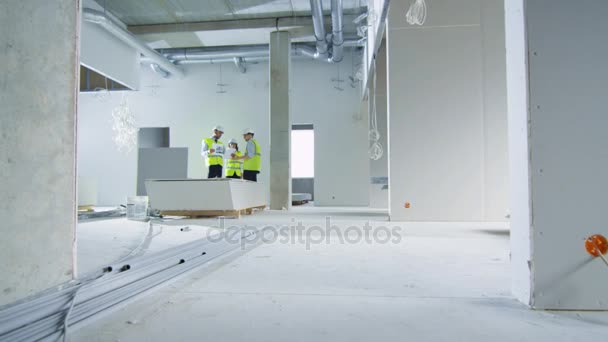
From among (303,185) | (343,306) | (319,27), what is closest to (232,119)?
(303,185)

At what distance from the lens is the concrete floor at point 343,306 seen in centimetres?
123

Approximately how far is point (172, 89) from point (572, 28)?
11.7 metres

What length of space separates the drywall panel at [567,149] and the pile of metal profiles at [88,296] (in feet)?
5.20

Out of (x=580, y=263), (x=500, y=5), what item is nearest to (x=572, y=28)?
(x=580, y=263)

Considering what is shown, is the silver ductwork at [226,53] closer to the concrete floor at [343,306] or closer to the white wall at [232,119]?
the white wall at [232,119]

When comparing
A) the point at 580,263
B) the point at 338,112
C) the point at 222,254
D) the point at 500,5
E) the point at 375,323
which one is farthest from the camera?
the point at 338,112

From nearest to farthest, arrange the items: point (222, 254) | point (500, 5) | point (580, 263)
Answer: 1. point (580, 263)
2. point (222, 254)
3. point (500, 5)

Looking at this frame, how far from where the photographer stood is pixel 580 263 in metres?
1.43

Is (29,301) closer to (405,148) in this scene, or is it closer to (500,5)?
(405,148)

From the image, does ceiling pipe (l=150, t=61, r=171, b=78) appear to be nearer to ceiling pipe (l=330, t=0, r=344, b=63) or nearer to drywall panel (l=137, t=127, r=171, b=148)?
drywall panel (l=137, t=127, r=171, b=148)

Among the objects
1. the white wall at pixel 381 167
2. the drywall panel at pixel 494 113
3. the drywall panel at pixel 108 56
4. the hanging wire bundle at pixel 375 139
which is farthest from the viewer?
the white wall at pixel 381 167

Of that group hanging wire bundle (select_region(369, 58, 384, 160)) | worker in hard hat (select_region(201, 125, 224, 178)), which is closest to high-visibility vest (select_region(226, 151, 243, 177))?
worker in hard hat (select_region(201, 125, 224, 178))

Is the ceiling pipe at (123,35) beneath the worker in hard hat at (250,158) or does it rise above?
above

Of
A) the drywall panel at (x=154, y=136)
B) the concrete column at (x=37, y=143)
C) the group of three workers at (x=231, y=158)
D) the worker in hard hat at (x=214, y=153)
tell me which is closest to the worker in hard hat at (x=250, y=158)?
the group of three workers at (x=231, y=158)
